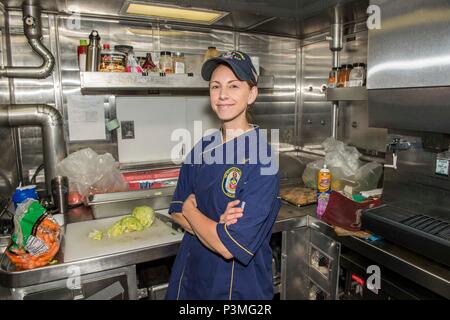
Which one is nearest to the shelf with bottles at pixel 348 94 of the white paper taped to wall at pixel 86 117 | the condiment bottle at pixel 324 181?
the condiment bottle at pixel 324 181

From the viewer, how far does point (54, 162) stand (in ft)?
6.18

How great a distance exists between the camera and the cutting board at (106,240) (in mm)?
1323

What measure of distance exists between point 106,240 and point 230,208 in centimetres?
70

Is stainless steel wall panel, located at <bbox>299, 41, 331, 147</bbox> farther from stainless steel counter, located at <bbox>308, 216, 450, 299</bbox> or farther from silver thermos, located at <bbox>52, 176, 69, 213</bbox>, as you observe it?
silver thermos, located at <bbox>52, 176, 69, 213</bbox>

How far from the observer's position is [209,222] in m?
1.09

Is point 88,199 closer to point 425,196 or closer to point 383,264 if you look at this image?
point 383,264

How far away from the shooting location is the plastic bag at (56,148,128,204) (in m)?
1.91

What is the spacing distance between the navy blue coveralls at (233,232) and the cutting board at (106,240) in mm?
229

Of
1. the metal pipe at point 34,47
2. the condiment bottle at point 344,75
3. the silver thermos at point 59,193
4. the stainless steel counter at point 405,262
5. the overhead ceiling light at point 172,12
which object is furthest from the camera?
the condiment bottle at point 344,75

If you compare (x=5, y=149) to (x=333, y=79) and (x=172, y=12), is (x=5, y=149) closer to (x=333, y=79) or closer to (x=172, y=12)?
(x=172, y=12)

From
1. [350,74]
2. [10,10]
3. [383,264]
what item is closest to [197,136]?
[350,74]

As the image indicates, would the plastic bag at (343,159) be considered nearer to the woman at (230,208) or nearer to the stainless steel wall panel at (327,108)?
the stainless steel wall panel at (327,108)

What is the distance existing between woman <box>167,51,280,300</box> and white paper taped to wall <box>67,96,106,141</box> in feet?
3.86

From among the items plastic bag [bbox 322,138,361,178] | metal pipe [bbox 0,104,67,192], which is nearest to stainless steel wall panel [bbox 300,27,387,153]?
plastic bag [bbox 322,138,361,178]
